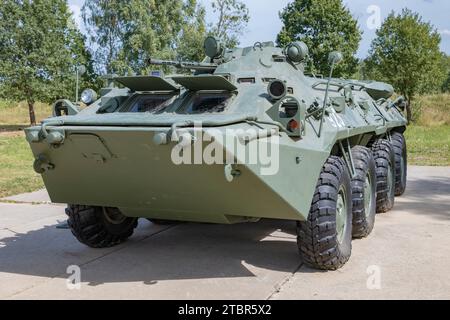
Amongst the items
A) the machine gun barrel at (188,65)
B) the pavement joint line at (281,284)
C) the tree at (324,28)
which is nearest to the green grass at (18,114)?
the tree at (324,28)

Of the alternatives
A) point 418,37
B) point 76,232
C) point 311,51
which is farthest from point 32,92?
point 76,232

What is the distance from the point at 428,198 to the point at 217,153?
5.44m

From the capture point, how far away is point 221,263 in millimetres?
5152

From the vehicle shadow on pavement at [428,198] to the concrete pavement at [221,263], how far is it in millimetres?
219

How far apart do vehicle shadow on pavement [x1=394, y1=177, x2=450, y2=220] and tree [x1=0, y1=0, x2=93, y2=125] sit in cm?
1821

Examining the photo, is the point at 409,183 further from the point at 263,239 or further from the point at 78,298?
the point at 78,298

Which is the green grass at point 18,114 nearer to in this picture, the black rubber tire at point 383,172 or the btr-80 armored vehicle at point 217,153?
the black rubber tire at point 383,172

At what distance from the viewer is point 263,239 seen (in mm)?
6004

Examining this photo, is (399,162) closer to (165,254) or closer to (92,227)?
(165,254)

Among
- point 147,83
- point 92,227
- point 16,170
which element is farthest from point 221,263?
point 16,170

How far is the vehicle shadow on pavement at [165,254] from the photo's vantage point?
4.92 metres

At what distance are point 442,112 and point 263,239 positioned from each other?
24061 mm

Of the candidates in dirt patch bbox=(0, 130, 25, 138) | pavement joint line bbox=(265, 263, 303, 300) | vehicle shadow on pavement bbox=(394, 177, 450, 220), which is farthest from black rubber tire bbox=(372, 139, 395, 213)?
dirt patch bbox=(0, 130, 25, 138)

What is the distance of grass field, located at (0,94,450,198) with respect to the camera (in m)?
10.4
